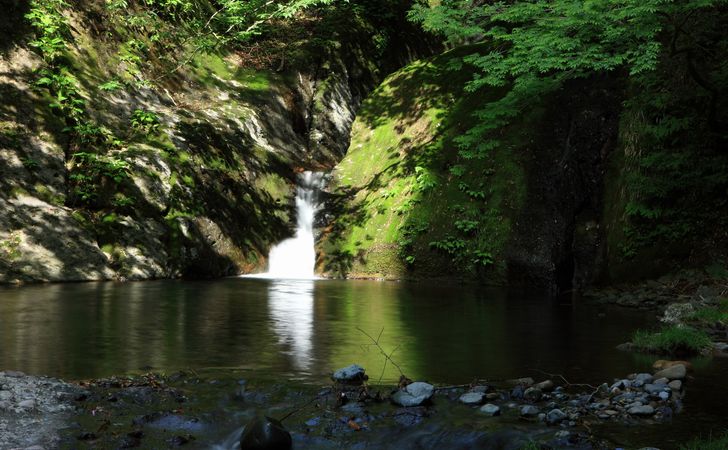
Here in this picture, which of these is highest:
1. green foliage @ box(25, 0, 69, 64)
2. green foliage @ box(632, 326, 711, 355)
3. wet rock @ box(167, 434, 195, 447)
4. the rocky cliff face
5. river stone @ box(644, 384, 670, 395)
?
green foliage @ box(25, 0, 69, 64)

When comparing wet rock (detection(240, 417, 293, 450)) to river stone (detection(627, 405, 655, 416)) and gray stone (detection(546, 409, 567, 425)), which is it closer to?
gray stone (detection(546, 409, 567, 425))

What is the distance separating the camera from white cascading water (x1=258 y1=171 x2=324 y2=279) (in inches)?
775

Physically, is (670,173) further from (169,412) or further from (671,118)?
(169,412)

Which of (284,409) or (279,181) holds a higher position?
(279,181)

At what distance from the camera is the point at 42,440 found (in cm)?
470

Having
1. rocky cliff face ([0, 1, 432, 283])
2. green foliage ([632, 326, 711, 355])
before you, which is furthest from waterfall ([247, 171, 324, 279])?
green foliage ([632, 326, 711, 355])

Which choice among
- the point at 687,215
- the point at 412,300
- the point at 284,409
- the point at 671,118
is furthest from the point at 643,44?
the point at 284,409

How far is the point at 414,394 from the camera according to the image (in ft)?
18.6

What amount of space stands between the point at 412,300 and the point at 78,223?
834cm

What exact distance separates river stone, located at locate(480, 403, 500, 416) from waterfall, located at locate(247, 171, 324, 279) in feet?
44.8

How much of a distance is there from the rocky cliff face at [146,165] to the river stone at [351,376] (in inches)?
437

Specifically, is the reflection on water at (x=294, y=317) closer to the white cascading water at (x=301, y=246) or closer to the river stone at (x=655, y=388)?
the white cascading water at (x=301, y=246)

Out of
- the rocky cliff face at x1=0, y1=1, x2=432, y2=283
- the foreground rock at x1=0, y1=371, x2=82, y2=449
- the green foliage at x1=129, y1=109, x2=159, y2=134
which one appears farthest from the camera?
the green foliage at x1=129, y1=109, x2=159, y2=134

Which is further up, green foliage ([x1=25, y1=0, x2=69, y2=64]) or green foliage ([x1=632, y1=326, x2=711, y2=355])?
green foliage ([x1=25, y1=0, x2=69, y2=64])
